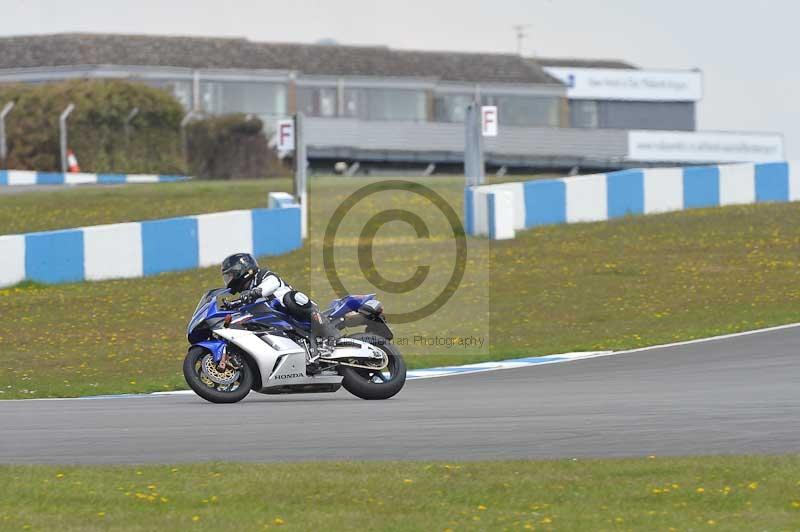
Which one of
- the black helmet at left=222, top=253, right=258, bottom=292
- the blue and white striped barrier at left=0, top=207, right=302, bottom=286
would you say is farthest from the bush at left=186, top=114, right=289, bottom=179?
the black helmet at left=222, top=253, right=258, bottom=292

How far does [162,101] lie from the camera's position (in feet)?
171

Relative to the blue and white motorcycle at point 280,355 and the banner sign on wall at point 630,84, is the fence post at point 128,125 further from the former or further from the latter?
the blue and white motorcycle at point 280,355

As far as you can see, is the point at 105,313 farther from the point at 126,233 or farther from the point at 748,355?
the point at 748,355

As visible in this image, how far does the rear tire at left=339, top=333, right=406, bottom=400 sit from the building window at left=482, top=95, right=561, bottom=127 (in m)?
55.7

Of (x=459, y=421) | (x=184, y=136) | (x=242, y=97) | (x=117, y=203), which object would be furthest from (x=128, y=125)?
(x=459, y=421)

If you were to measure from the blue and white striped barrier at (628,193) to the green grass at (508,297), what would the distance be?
63 cm

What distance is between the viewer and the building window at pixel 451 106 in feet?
220

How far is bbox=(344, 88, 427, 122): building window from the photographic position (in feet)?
211

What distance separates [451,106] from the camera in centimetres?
6769

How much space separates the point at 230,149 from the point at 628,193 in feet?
77.2

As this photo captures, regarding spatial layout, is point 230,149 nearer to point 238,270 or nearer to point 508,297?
point 508,297

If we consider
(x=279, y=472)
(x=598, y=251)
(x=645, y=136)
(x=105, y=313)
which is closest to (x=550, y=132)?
(x=645, y=136)

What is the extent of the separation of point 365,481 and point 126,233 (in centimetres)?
1532

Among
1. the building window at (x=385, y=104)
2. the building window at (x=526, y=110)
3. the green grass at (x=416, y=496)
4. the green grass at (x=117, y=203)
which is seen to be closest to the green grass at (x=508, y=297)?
the green grass at (x=117, y=203)
